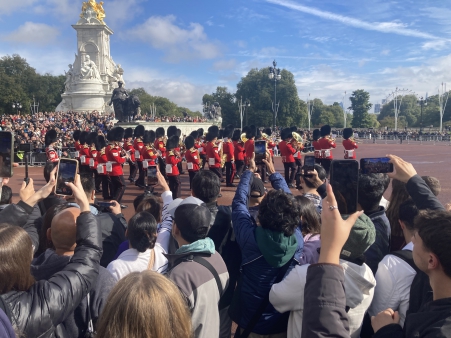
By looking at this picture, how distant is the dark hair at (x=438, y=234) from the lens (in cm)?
143

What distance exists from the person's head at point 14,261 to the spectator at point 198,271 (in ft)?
2.27

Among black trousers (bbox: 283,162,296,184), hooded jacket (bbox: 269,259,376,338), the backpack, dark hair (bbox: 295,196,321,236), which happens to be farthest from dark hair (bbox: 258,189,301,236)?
black trousers (bbox: 283,162,296,184)

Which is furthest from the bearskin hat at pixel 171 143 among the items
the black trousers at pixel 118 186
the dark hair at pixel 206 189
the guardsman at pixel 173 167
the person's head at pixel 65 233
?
the person's head at pixel 65 233

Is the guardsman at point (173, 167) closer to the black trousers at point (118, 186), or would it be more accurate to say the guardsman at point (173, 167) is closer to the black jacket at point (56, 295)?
the black trousers at point (118, 186)

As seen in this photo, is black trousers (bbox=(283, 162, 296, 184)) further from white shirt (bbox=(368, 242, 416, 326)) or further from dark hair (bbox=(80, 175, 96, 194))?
white shirt (bbox=(368, 242, 416, 326))

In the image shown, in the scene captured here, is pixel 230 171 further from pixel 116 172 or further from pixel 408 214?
pixel 408 214

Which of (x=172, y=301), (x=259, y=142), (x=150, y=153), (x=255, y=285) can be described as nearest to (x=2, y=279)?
(x=172, y=301)

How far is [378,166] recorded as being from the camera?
2.37 m

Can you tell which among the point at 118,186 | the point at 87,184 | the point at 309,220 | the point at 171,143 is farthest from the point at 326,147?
the point at 309,220

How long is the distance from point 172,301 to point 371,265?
156cm

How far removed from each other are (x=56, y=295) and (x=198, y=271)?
2.38ft

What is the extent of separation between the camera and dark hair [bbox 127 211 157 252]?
246 cm

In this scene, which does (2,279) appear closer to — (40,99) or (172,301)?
(172,301)

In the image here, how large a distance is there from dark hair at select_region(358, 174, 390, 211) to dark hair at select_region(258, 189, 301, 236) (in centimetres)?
70
